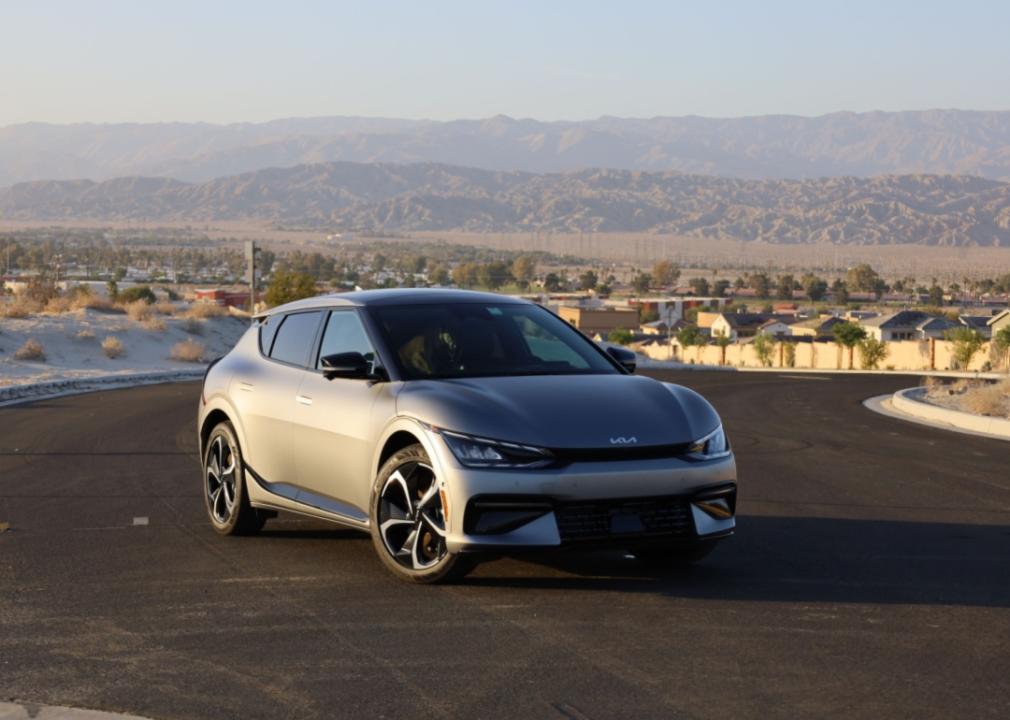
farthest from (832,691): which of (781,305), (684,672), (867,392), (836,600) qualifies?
(781,305)

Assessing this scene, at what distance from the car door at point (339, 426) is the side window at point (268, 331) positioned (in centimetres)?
71

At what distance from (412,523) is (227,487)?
2.41 metres

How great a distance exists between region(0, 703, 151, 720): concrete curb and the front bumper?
2.40 meters

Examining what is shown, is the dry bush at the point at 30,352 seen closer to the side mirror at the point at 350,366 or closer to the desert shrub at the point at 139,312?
the desert shrub at the point at 139,312

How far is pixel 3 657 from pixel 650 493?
10.9ft

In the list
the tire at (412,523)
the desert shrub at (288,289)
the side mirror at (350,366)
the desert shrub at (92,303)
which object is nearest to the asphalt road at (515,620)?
the tire at (412,523)

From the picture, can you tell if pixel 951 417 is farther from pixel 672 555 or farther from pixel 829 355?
pixel 829 355

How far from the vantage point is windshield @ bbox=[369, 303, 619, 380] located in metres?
9.13

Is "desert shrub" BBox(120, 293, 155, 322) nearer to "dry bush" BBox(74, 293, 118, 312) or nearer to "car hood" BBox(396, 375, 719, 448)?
"dry bush" BBox(74, 293, 118, 312)

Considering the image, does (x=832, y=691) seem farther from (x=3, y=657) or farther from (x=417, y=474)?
(x=3, y=657)

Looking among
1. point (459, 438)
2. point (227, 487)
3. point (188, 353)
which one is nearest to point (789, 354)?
point (188, 353)

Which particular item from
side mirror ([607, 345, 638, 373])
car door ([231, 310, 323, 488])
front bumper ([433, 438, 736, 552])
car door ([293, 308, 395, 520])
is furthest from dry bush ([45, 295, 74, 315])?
front bumper ([433, 438, 736, 552])

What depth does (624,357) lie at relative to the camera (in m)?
9.90

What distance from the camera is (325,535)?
10.3 m
